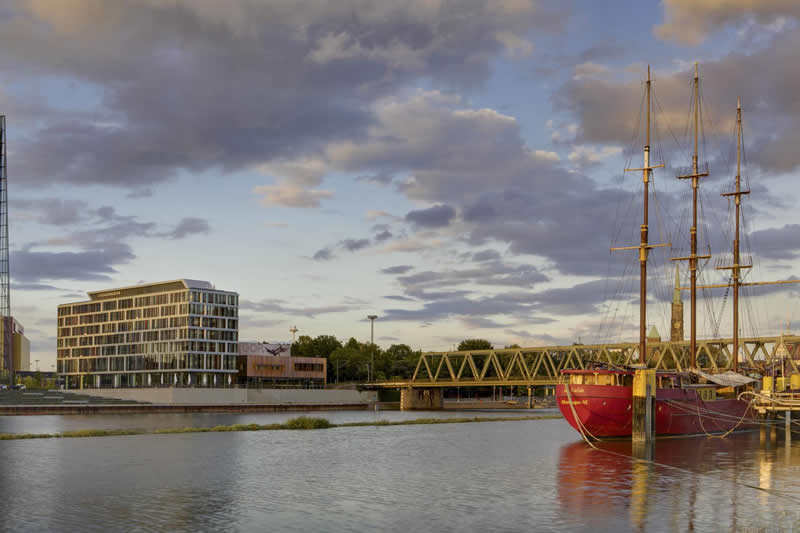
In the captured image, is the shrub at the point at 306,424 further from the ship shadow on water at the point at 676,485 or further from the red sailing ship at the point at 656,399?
the ship shadow on water at the point at 676,485

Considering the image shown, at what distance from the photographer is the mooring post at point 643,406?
65.5m

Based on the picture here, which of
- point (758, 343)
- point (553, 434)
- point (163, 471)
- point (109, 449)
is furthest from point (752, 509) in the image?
point (758, 343)

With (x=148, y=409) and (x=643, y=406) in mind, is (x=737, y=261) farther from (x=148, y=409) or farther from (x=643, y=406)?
(x=148, y=409)

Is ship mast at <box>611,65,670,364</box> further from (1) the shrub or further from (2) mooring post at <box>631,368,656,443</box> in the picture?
(1) the shrub

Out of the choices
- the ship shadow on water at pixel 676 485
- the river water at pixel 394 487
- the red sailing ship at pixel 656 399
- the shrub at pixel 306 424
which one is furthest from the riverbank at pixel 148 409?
the ship shadow on water at pixel 676 485

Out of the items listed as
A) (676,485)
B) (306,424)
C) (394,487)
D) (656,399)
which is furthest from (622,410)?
(306,424)

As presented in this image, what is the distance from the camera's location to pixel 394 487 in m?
43.2

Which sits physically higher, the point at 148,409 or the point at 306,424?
the point at 306,424

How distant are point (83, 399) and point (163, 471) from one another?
133882 millimetres

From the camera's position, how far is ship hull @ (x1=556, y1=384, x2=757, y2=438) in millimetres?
71125

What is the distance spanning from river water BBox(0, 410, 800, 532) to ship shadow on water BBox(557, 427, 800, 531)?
0.09 m

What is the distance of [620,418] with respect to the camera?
7250 centimetres

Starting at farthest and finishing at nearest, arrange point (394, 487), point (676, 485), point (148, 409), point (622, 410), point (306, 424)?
point (148, 409) → point (306, 424) → point (622, 410) → point (394, 487) → point (676, 485)

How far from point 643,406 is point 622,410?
20.8 feet
